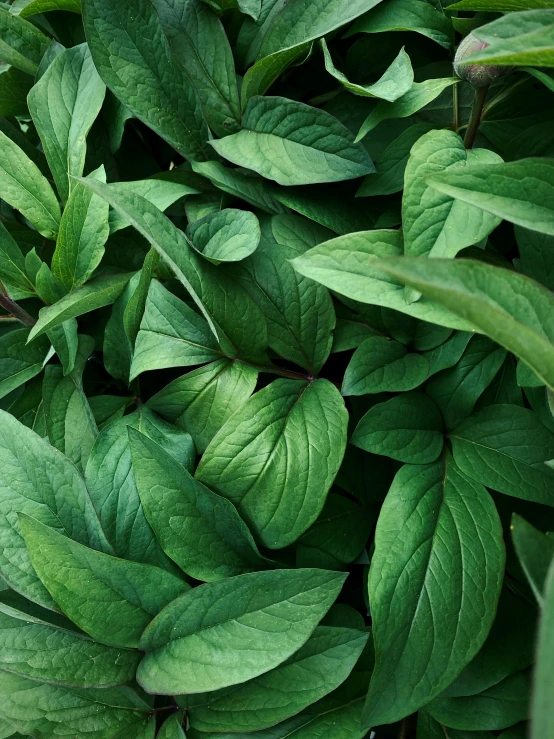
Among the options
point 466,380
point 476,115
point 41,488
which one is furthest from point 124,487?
point 476,115

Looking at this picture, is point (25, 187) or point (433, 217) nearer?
point (433, 217)

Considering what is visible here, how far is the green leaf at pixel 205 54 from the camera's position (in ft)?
1.93

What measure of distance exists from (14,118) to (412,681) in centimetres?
66

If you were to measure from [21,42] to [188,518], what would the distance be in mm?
488

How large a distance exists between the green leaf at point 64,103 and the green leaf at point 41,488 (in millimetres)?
241

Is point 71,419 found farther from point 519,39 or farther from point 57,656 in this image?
point 519,39

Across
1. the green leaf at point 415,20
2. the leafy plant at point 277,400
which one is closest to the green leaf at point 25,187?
the leafy plant at point 277,400

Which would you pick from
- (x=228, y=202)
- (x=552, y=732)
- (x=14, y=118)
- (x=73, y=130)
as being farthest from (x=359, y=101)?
(x=552, y=732)

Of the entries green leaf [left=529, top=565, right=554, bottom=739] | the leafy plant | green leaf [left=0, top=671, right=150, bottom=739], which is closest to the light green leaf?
the leafy plant

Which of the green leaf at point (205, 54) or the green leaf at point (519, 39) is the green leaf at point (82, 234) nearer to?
the green leaf at point (205, 54)

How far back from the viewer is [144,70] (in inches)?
22.2

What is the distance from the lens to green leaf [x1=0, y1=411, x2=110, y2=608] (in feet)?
1.72

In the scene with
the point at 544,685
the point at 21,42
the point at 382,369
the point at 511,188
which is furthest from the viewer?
the point at 21,42

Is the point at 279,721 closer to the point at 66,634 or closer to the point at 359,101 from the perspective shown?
the point at 66,634
